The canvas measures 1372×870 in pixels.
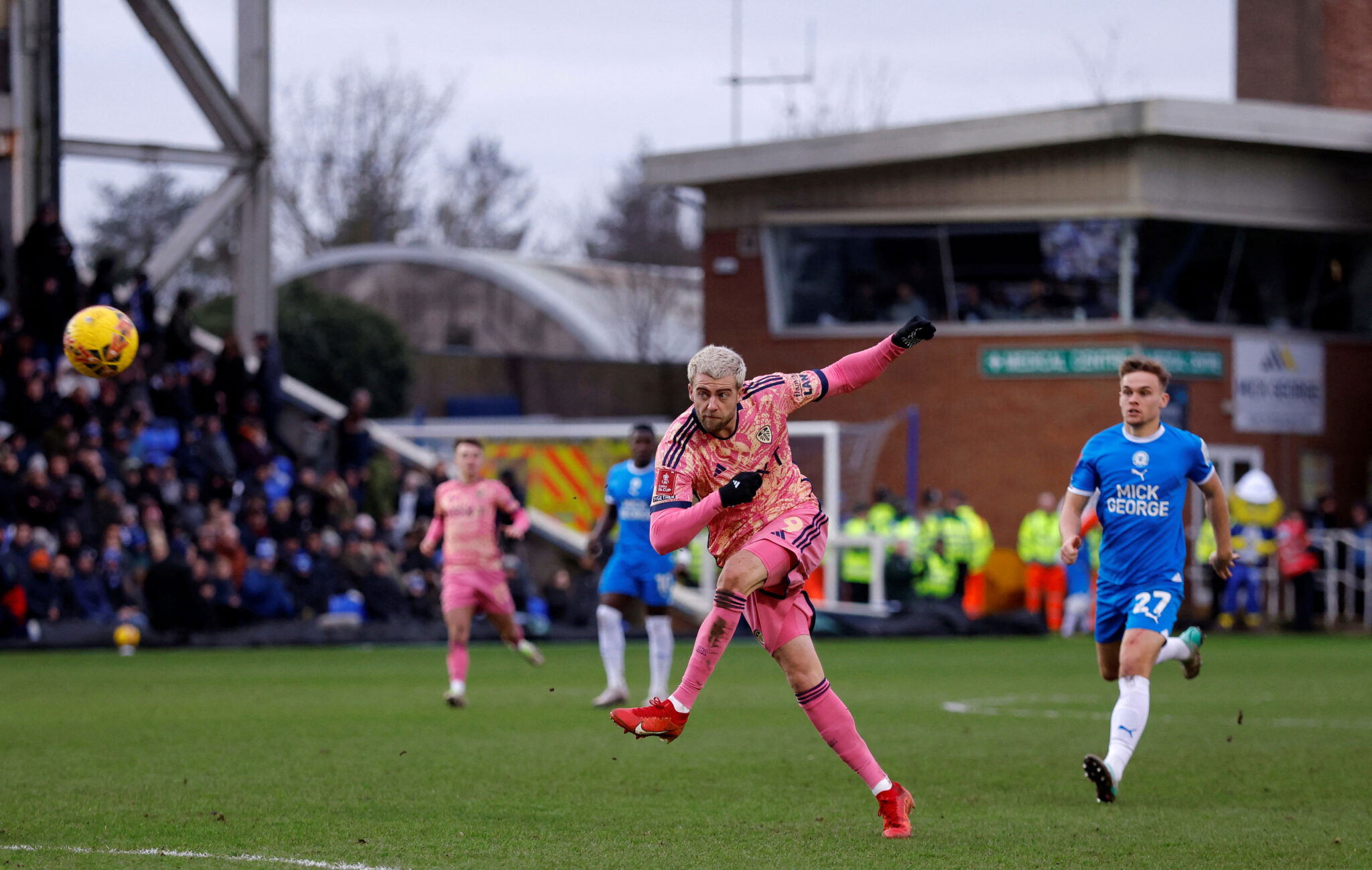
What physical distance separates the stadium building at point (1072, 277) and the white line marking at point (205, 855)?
84.1 feet

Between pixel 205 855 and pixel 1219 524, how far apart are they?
216 inches

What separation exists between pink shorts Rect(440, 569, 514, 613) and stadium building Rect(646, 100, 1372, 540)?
18.6m

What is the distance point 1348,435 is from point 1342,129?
19.7 feet

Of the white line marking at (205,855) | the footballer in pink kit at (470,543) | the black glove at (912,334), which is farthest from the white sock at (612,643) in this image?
the white line marking at (205,855)

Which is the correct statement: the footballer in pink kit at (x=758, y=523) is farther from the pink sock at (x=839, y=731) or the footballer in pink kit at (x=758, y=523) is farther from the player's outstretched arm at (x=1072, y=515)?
the player's outstretched arm at (x=1072, y=515)

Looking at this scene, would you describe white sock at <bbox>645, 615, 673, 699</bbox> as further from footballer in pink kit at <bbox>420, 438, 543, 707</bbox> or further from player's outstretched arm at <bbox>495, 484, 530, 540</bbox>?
player's outstretched arm at <bbox>495, 484, 530, 540</bbox>

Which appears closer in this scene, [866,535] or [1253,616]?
[866,535]

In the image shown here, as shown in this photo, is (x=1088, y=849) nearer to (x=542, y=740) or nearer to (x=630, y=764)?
(x=630, y=764)

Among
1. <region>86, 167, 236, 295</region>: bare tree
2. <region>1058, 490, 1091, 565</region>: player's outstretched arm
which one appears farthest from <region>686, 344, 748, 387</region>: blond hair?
<region>86, 167, 236, 295</region>: bare tree

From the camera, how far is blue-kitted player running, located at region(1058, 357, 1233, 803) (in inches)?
367

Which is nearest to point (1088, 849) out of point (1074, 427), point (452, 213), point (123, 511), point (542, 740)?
point (542, 740)

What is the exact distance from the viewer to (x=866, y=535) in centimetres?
2708

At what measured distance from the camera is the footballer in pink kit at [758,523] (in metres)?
7.58

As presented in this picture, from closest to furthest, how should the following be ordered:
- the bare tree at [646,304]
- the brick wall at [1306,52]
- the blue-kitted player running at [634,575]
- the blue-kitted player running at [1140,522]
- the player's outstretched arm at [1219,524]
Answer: the blue-kitted player running at [1140,522], the player's outstretched arm at [1219,524], the blue-kitted player running at [634,575], the brick wall at [1306,52], the bare tree at [646,304]
